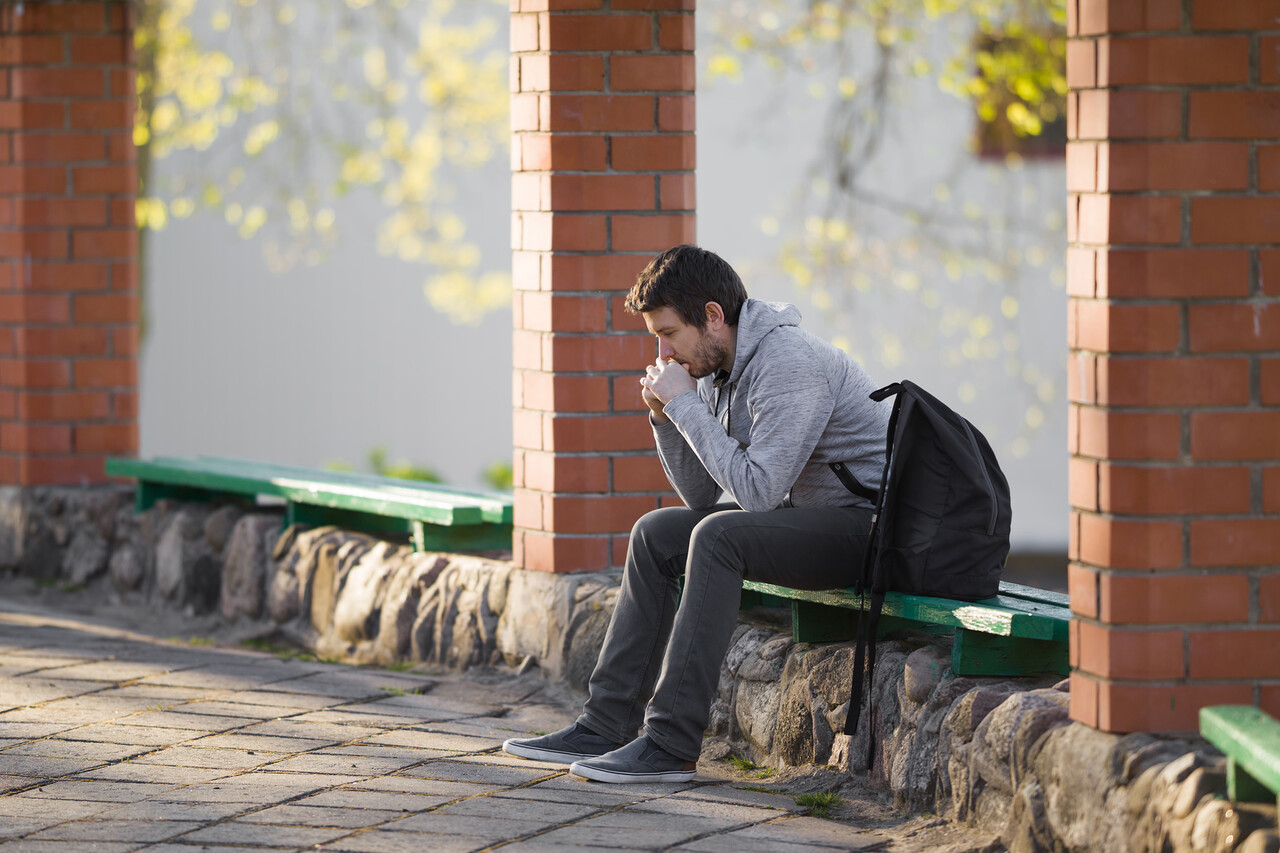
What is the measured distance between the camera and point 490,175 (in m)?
12.5

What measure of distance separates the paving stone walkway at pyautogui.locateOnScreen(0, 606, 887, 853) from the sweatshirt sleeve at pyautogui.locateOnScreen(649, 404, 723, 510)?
68 centimetres

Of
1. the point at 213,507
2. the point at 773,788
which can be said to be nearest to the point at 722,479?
the point at 773,788

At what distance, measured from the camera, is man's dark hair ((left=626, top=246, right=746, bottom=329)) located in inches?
161

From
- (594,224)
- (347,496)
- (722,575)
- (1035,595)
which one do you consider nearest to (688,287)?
(722,575)

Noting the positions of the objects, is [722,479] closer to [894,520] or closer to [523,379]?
[894,520]

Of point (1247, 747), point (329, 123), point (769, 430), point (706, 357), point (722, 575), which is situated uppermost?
point (329, 123)

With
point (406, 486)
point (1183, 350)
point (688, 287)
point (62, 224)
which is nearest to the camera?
point (1183, 350)

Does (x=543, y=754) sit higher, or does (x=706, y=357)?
(x=706, y=357)

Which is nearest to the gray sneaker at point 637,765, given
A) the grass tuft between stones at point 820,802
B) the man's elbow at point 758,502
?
the grass tuft between stones at point 820,802

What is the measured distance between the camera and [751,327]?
4.11m

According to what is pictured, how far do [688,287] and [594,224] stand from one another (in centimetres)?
98

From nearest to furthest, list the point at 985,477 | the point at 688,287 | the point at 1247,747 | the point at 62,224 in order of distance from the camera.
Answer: the point at 1247,747, the point at 985,477, the point at 688,287, the point at 62,224

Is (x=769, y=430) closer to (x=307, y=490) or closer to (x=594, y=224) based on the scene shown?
(x=594, y=224)

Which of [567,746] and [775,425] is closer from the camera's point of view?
[775,425]
